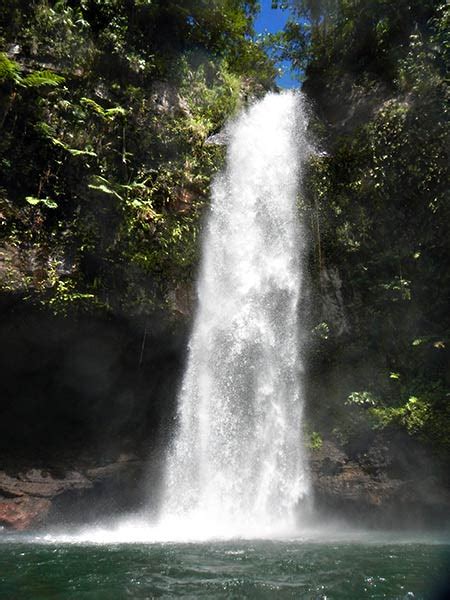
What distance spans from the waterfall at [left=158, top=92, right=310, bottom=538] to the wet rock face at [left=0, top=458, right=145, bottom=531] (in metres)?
1.30

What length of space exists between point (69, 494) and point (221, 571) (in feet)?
23.8

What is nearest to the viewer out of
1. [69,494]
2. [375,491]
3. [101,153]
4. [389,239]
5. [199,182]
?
[375,491]

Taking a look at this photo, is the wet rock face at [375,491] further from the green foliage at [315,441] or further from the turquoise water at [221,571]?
the turquoise water at [221,571]

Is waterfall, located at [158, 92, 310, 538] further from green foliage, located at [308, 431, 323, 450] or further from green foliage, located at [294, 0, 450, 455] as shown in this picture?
green foliage, located at [294, 0, 450, 455]

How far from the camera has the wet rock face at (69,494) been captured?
35.4ft

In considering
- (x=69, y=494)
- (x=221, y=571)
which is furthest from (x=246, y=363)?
(x=221, y=571)

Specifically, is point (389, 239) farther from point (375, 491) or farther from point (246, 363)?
point (375, 491)

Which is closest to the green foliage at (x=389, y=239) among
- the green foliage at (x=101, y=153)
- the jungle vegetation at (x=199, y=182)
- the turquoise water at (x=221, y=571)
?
the jungle vegetation at (x=199, y=182)

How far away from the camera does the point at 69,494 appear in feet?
37.7

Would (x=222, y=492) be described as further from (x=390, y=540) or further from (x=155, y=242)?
(x=155, y=242)

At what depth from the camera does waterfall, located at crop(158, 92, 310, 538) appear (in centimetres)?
1074

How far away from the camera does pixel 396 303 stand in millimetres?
12539

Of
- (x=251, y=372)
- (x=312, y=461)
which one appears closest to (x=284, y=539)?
(x=312, y=461)

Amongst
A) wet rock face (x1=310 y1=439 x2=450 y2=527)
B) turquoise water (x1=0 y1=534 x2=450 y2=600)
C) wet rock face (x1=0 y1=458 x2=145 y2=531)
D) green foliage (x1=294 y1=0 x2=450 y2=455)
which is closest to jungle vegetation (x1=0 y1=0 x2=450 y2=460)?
green foliage (x1=294 y1=0 x2=450 y2=455)
